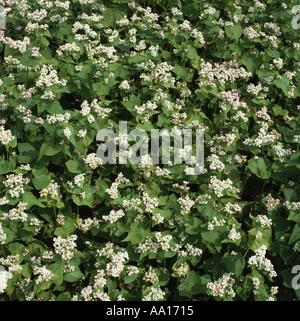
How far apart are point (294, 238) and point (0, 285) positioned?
2.98 metres

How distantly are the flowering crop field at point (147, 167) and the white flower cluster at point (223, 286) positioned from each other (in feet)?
0.05

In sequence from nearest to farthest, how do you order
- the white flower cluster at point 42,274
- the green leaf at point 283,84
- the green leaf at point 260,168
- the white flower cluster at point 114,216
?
the white flower cluster at point 42,274 < the white flower cluster at point 114,216 < the green leaf at point 260,168 < the green leaf at point 283,84

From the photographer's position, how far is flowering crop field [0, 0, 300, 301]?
13.9 feet

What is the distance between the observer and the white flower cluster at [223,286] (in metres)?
4.02

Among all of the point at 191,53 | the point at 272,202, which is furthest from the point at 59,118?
the point at 272,202

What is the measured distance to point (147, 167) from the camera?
4723 mm

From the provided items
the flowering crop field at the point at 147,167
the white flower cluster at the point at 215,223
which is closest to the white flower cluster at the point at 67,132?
the flowering crop field at the point at 147,167

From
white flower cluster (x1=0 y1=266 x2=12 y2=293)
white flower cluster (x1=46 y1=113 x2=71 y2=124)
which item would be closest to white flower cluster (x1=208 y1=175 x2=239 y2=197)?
white flower cluster (x1=46 y1=113 x2=71 y2=124)

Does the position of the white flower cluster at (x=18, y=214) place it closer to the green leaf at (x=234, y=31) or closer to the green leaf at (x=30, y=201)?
the green leaf at (x=30, y=201)

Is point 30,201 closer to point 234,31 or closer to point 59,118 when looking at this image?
point 59,118

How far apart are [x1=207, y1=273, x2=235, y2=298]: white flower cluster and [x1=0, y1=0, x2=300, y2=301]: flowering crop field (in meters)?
0.01

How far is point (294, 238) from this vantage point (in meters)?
4.35

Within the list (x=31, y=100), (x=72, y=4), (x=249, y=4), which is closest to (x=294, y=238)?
(x=31, y=100)

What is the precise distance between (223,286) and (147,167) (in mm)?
1543
